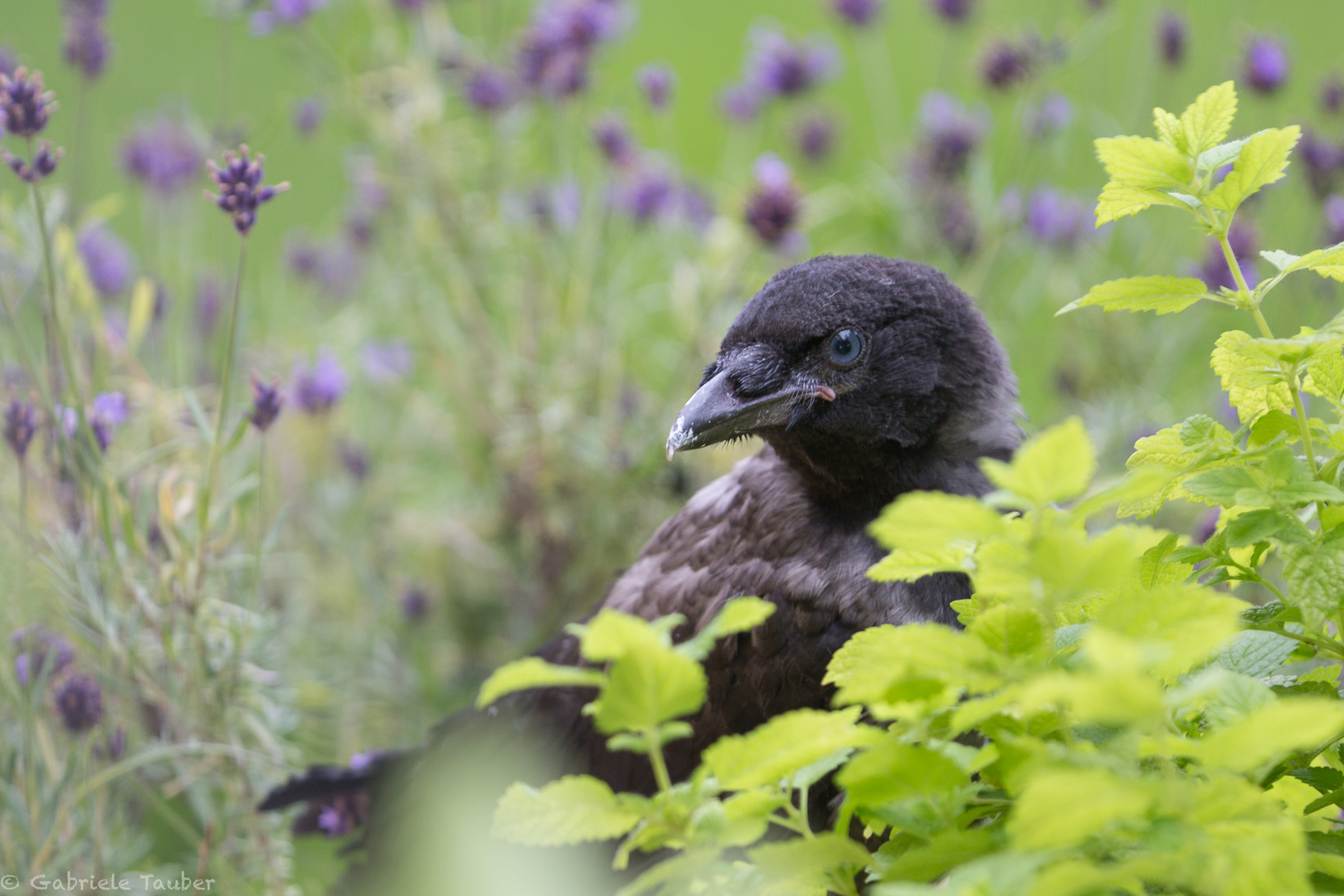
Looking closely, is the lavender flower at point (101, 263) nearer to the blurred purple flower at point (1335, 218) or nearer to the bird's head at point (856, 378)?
the bird's head at point (856, 378)

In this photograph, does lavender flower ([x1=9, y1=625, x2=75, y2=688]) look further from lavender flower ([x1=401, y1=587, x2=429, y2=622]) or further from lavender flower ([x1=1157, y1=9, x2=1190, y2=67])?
lavender flower ([x1=1157, y1=9, x2=1190, y2=67])

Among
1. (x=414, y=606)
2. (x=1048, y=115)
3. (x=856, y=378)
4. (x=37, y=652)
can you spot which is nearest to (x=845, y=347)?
(x=856, y=378)

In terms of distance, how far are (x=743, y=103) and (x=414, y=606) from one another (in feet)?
5.57

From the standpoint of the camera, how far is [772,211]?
8.18ft

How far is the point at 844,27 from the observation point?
3.43 m

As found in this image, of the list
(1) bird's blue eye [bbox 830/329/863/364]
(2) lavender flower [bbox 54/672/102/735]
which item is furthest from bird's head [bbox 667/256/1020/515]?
(2) lavender flower [bbox 54/672/102/735]

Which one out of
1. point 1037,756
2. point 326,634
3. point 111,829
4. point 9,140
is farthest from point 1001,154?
point 1037,756

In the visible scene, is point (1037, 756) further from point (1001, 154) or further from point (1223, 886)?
Result: point (1001, 154)

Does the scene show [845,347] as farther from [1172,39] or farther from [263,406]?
[1172,39]

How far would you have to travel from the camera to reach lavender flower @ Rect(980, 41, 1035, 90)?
2869 millimetres

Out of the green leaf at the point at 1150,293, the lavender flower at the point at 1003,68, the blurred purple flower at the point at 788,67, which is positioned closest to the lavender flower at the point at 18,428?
the green leaf at the point at 1150,293

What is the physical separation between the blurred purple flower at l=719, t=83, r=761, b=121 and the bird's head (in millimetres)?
1745

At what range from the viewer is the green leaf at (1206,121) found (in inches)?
37.0

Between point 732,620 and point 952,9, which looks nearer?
point 732,620
